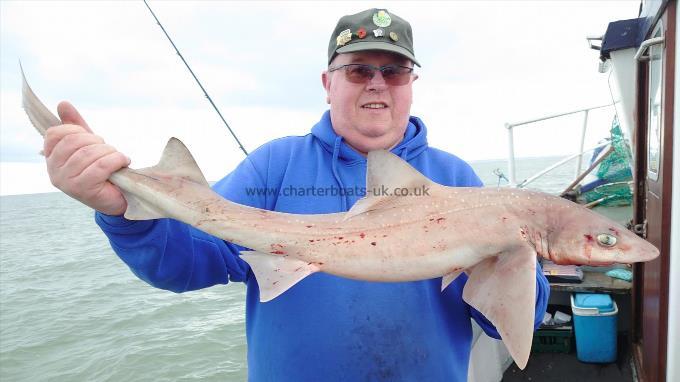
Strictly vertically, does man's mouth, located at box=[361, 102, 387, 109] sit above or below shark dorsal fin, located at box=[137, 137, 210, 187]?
above

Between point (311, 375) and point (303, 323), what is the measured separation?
0.97 feet

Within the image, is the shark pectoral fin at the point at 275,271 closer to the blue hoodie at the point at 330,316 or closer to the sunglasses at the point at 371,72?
the blue hoodie at the point at 330,316

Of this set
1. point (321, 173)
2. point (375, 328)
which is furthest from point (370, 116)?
point (375, 328)

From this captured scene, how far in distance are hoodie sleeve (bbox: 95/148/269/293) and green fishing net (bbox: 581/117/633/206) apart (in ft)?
30.4

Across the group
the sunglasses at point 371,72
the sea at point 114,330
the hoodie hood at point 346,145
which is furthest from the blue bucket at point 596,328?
the sea at point 114,330

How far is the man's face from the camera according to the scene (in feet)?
9.80

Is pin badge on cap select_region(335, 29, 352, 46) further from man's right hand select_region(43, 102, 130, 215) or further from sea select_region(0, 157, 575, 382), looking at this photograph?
sea select_region(0, 157, 575, 382)

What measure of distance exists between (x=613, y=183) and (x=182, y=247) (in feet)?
36.0

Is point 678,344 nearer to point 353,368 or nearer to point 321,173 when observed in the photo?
point 353,368

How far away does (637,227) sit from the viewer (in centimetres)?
464

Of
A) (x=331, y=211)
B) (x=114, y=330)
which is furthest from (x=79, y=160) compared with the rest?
(x=114, y=330)

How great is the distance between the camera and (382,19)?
2.97 meters

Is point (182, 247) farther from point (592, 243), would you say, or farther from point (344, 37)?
point (592, 243)

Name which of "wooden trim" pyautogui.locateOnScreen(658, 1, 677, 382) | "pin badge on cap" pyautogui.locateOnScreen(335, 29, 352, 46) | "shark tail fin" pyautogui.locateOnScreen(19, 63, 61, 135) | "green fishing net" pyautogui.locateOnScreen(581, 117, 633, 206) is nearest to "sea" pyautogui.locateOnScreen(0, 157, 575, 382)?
"green fishing net" pyautogui.locateOnScreen(581, 117, 633, 206)
